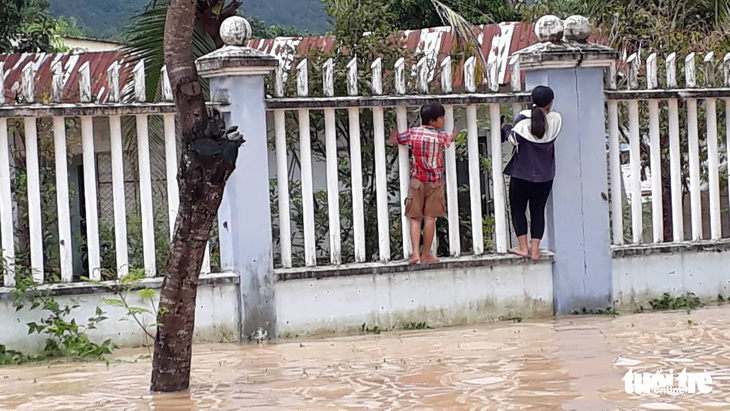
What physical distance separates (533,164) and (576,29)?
3.53 feet

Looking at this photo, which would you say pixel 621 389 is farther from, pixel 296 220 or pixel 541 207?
pixel 296 220

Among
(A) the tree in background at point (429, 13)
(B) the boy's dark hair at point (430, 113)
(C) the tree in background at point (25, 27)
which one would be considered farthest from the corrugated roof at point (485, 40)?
(B) the boy's dark hair at point (430, 113)

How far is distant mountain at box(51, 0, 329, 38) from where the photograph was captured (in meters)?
45.9

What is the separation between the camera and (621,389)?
17.9 feet

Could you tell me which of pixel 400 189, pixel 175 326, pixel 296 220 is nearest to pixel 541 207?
pixel 400 189

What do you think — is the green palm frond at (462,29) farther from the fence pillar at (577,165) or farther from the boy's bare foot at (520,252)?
the boy's bare foot at (520,252)

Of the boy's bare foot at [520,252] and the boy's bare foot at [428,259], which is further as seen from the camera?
the boy's bare foot at [520,252]

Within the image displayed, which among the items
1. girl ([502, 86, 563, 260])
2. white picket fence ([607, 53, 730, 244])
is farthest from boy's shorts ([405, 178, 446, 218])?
white picket fence ([607, 53, 730, 244])

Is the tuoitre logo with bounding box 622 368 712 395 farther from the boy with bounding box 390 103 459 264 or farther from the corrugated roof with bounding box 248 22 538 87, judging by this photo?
the corrugated roof with bounding box 248 22 538 87

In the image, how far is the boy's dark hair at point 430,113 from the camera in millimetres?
8023

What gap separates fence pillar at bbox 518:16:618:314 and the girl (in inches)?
4.7

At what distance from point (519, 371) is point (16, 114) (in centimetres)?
354

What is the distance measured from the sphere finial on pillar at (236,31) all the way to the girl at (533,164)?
2.03 metres

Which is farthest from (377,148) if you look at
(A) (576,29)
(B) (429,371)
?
(B) (429,371)
